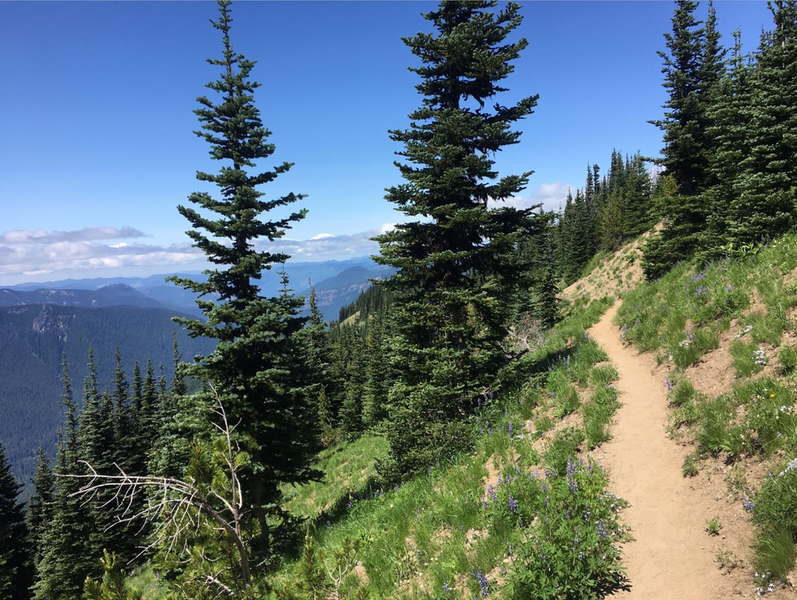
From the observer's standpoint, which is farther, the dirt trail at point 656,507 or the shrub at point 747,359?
the shrub at point 747,359

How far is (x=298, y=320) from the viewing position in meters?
13.1

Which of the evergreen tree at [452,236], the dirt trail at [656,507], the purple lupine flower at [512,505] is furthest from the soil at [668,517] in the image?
the evergreen tree at [452,236]

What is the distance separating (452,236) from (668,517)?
320 inches

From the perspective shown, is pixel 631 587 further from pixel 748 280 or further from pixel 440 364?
pixel 748 280

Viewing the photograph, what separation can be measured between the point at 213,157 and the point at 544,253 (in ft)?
221

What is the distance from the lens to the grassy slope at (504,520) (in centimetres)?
475

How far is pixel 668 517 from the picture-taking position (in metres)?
5.45

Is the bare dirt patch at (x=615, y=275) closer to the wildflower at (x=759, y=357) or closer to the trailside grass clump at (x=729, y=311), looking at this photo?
the trailside grass clump at (x=729, y=311)

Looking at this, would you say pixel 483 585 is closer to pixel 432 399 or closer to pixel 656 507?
pixel 656 507

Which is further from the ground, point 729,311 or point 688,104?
point 688,104

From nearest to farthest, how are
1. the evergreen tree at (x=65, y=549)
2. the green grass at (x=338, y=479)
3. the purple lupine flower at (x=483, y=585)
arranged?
the purple lupine flower at (x=483, y=585) < the green grass at (x=338, y=479) < the evergreen tree at (x=65, y=549)

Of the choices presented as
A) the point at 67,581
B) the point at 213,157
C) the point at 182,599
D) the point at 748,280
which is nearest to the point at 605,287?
the point at 748,280

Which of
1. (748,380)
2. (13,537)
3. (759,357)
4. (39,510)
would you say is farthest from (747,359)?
(39,510)

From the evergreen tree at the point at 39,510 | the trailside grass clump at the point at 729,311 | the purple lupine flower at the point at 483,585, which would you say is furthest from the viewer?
the evergreen tree at the point at 39,510
